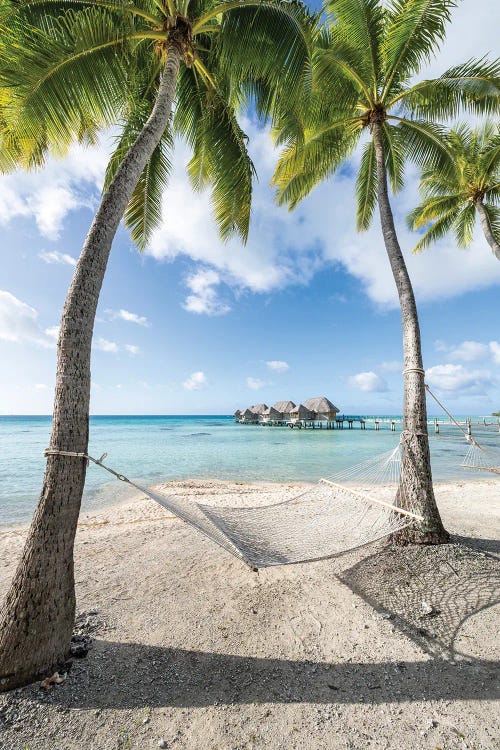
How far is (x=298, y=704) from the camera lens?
1692 mm

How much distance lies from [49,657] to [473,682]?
237 cm

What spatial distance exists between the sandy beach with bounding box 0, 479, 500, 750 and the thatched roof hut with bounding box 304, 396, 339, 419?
28.8m

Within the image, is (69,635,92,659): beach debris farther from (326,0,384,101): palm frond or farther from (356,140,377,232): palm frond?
(356,140,377,232): palm frond

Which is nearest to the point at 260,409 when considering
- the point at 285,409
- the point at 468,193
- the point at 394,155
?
the point at 285,409

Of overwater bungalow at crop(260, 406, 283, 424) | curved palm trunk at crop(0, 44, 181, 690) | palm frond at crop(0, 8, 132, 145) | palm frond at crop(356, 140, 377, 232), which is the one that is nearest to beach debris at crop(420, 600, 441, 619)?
curved palm trunk at crop(0, 44, 181, 690)

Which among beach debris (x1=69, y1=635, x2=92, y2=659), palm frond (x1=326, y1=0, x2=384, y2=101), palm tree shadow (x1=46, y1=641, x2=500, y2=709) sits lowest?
palm tree shadow (x1=46, y1=641, x2=500, y2=709)

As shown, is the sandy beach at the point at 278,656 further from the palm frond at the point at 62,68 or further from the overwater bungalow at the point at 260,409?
the overwater bungalow at the point at 260,409

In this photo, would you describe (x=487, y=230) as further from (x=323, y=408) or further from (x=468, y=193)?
(x=323, y=408)

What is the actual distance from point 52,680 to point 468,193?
380 inches

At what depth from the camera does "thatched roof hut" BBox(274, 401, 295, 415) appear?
121 feet

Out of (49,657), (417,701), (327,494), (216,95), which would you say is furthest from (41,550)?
(216,95)

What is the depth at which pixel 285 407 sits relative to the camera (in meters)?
37.4

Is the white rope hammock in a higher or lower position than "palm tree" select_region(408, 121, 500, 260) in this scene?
lower

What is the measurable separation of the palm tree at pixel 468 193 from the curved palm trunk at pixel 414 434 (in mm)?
3727
